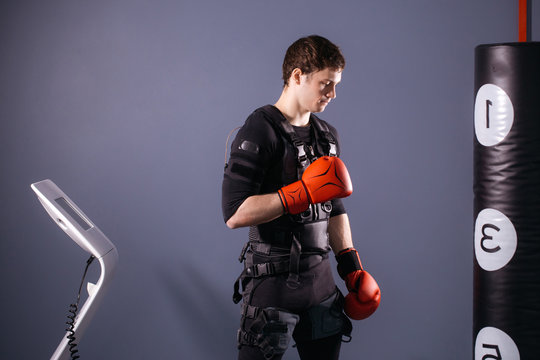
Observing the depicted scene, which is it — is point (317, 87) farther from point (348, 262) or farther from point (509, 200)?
point (509, 200)

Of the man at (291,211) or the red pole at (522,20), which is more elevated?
the red pole at (522,20)

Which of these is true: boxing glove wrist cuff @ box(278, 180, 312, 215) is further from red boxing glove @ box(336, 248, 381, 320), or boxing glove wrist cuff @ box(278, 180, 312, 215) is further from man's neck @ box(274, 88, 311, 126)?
red boxing glove @ box(336, 248, 381, 320)

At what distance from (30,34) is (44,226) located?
40.3 inches

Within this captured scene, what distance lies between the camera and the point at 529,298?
1.74 m

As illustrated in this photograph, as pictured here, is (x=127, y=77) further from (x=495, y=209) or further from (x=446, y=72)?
(x=495, y=209)

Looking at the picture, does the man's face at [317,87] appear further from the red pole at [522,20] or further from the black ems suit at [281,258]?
the red pole at [522,20]

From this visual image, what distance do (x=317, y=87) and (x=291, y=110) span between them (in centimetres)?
12

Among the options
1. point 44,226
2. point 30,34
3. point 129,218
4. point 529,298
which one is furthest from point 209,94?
point 529,298

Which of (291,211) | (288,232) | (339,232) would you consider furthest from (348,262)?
(291,211)

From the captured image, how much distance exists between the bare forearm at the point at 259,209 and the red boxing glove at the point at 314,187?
0.03 metres

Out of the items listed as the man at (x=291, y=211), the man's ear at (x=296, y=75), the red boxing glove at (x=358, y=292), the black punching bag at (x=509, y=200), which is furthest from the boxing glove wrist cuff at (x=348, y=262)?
the man's ear at (x=296, y=75)

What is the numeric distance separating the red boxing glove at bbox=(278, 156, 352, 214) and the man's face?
0.21m

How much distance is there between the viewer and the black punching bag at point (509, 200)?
5.65ft

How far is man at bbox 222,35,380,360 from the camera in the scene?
56.8 inches
